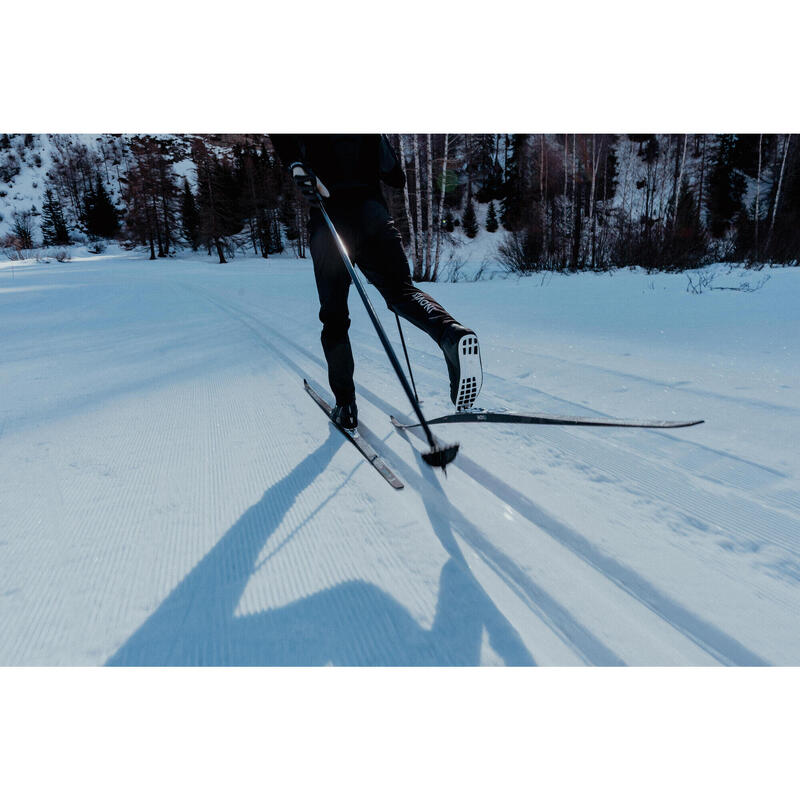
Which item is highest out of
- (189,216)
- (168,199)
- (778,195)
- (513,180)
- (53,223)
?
(513,180)

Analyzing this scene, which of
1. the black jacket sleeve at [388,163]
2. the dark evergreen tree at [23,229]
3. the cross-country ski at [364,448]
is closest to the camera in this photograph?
the cross-country ski at [364,448]

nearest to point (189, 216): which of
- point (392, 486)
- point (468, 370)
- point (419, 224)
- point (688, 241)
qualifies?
point (419, 224)

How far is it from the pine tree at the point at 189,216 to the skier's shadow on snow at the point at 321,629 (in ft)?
80.4

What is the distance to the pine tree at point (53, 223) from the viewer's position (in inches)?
743

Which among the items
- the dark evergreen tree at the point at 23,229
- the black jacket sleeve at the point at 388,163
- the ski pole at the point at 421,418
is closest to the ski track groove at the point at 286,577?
the ski pole at the point at 421,418

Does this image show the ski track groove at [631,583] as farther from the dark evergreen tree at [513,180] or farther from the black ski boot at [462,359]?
the dark evergreen tree at [513,180]

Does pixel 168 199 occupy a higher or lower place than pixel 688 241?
higher

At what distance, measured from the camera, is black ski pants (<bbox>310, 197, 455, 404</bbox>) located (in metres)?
1.70

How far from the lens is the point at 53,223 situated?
19172 mm

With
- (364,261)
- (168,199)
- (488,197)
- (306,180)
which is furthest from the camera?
(488,197)

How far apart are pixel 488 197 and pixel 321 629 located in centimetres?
2651

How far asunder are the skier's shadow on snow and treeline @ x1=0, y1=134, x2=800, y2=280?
3848 mm

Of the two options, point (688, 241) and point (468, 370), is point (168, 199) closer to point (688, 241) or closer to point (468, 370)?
point (688, 241)

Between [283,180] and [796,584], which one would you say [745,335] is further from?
[283,180]
